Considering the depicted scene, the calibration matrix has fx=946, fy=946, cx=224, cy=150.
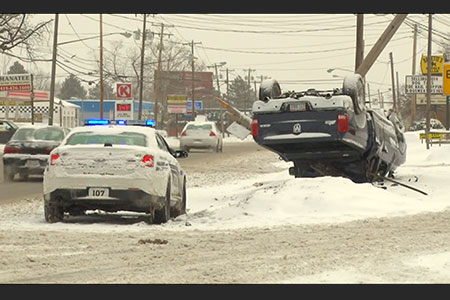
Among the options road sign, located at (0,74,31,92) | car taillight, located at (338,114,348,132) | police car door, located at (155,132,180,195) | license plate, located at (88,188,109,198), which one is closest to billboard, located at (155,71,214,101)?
road sign, located at (0,74,31,92)

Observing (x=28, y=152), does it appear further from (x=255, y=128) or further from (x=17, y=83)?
(x=17, y=83)

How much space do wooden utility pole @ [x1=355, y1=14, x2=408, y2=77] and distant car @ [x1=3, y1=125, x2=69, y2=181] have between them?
11.0 m

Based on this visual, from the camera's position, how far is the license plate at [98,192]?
523 inches

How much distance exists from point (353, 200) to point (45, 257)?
701 cm

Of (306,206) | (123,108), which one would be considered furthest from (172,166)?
(123,108)

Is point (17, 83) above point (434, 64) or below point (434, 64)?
below

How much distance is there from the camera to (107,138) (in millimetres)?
14125

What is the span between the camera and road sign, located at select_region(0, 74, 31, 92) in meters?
79.8

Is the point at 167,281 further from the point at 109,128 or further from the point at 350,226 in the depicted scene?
the point at 109,128

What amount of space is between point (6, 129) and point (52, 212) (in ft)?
153

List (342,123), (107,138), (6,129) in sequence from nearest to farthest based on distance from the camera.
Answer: (107,138)
(342,123)
(6,129)

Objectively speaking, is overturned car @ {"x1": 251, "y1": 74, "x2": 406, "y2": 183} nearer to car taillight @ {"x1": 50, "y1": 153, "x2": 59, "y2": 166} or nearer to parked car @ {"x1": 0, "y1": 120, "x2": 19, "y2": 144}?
car taillight @ {"x1": 50, "y1": 153, "x2": 59, "y2": 166}

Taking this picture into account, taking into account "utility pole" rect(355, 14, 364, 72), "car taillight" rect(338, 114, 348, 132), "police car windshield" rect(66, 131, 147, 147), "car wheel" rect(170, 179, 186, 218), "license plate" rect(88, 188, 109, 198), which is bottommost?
"car wheel" rect(170, 179, 186, 218)

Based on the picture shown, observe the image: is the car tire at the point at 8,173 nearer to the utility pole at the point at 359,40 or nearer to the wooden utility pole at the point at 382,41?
the wooden utility pole at the point at 382,41
